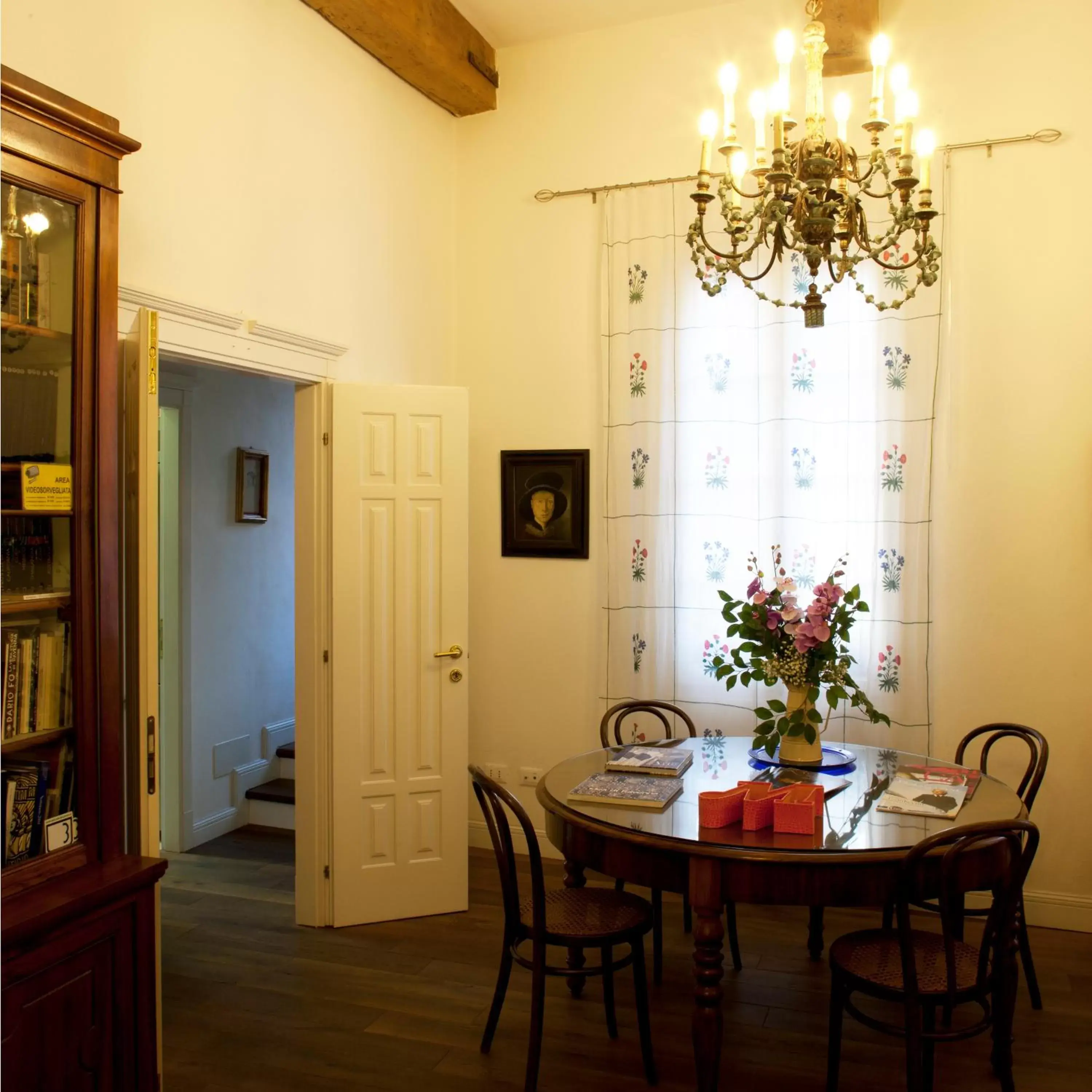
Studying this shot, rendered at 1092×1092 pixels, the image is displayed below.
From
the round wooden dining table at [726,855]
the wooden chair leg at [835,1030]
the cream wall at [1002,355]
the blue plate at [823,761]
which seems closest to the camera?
the round wooden dining table at [726,855]

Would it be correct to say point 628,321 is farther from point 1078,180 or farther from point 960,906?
point 960,906

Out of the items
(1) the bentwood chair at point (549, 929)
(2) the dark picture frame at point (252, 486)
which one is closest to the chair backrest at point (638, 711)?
(1) the bentwood chair at point (549, 929)

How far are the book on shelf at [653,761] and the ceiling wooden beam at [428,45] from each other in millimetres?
2962

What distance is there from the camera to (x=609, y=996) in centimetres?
292

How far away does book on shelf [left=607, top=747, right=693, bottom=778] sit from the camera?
10.1 feet

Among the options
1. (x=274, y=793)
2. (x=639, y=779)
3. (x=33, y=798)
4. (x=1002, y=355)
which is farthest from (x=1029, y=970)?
(x=274, y=793)

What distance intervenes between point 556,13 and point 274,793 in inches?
158

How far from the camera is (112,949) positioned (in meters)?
2.30

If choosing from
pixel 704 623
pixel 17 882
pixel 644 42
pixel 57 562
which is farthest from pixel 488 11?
pixel 17 882

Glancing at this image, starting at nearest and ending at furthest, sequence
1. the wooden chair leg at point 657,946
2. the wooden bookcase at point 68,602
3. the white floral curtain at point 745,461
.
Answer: the wooden bookcase at point 68,602 < the wooden chair leg at point 657,946 < the white floral curtain at point 745,461

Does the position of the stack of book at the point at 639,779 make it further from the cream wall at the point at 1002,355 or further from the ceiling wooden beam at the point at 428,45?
the ceiling wooden beam at the point at 428,45

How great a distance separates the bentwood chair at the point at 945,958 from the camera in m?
2.34

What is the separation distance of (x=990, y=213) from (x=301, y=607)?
3.15m

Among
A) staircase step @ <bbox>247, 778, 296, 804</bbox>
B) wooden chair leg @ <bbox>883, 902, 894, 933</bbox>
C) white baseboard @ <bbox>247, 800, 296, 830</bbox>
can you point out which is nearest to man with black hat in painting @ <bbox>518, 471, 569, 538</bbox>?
staircase step @ <bbox>247, 778, 296, 804</bbox>
